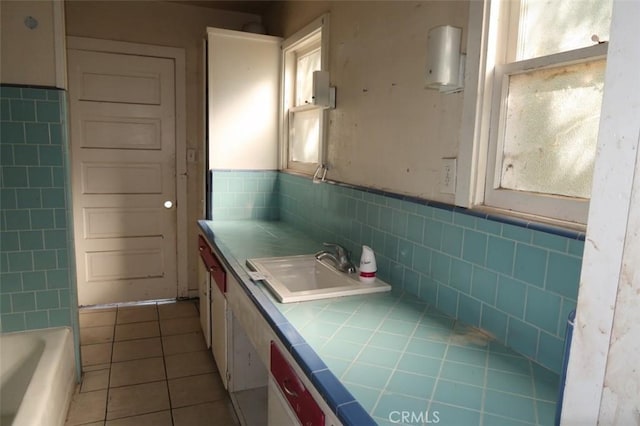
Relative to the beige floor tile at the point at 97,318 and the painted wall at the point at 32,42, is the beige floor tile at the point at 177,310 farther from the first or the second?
the painted wall at the point at 32,42

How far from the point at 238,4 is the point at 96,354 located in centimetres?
279

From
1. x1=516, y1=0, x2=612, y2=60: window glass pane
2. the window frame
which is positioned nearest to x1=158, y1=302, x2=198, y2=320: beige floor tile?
the window frame

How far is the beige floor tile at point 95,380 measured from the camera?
246cm

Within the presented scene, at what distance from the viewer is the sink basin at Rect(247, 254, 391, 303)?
1.60 m

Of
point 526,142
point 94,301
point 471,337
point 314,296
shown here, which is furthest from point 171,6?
point 471,337

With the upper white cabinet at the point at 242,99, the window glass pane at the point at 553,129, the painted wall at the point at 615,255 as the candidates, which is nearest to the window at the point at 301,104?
the upper white cabinet at the point at 242,99

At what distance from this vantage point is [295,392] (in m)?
1.16

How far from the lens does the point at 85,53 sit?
3260mm

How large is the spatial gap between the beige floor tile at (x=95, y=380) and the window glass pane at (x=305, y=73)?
2.12 metres

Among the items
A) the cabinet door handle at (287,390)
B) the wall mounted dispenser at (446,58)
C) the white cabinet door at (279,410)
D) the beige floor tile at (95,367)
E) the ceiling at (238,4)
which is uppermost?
the ceiling at (238,4)

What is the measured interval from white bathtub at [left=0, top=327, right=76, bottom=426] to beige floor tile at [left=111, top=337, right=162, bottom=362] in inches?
21.2

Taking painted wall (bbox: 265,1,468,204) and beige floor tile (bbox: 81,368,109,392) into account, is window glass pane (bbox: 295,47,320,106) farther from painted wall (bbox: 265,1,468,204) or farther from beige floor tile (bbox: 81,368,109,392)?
beige floor tile (bbox: 81,368,109,392)

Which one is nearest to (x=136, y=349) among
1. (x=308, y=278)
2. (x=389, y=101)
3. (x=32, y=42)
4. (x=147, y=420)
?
(x=147, y=420)

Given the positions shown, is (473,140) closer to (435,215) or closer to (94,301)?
(435,215)
